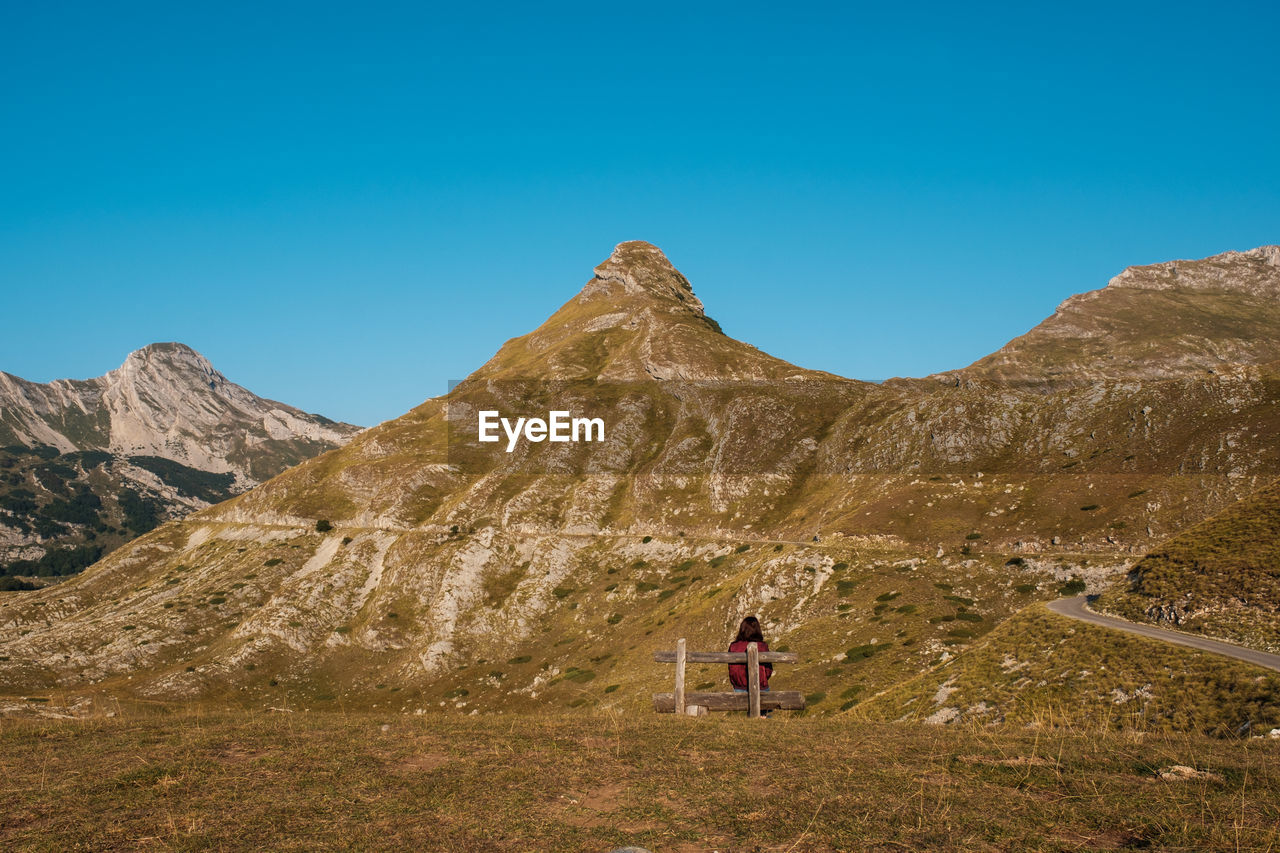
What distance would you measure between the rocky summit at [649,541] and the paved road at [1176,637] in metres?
3.24

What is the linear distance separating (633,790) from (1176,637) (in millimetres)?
33296

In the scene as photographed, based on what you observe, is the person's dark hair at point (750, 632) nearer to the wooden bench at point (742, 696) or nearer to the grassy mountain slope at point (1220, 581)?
the wooden bench at point (742, 696)

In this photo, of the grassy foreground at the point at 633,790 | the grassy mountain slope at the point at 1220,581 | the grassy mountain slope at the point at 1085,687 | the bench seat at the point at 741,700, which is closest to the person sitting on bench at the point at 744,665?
the bench seat at the point at 741,700

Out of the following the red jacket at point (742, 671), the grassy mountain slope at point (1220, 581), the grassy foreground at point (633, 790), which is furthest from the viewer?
the grassy mountain slope at point (1220, 581)

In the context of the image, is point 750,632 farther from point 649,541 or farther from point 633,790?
point 649,541

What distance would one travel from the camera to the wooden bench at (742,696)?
933 inches

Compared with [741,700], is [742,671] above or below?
above

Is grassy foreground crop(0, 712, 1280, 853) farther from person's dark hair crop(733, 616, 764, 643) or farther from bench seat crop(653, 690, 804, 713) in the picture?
person's dark hair crop(733, 616, 764, 643)

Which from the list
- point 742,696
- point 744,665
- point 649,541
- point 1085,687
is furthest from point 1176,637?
point 649,541

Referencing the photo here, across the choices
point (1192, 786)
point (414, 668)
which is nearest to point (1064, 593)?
point (1192, 786)

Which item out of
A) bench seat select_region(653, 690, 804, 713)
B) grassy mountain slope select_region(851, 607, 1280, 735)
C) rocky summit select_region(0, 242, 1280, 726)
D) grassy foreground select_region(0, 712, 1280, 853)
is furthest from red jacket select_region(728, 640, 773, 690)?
rocky summit select_region(0, 242, 1280, 726)

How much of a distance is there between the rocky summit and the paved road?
3236 millimetres

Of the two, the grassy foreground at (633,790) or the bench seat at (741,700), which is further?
the bench seat at (741,700)

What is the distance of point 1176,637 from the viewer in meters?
34.4
